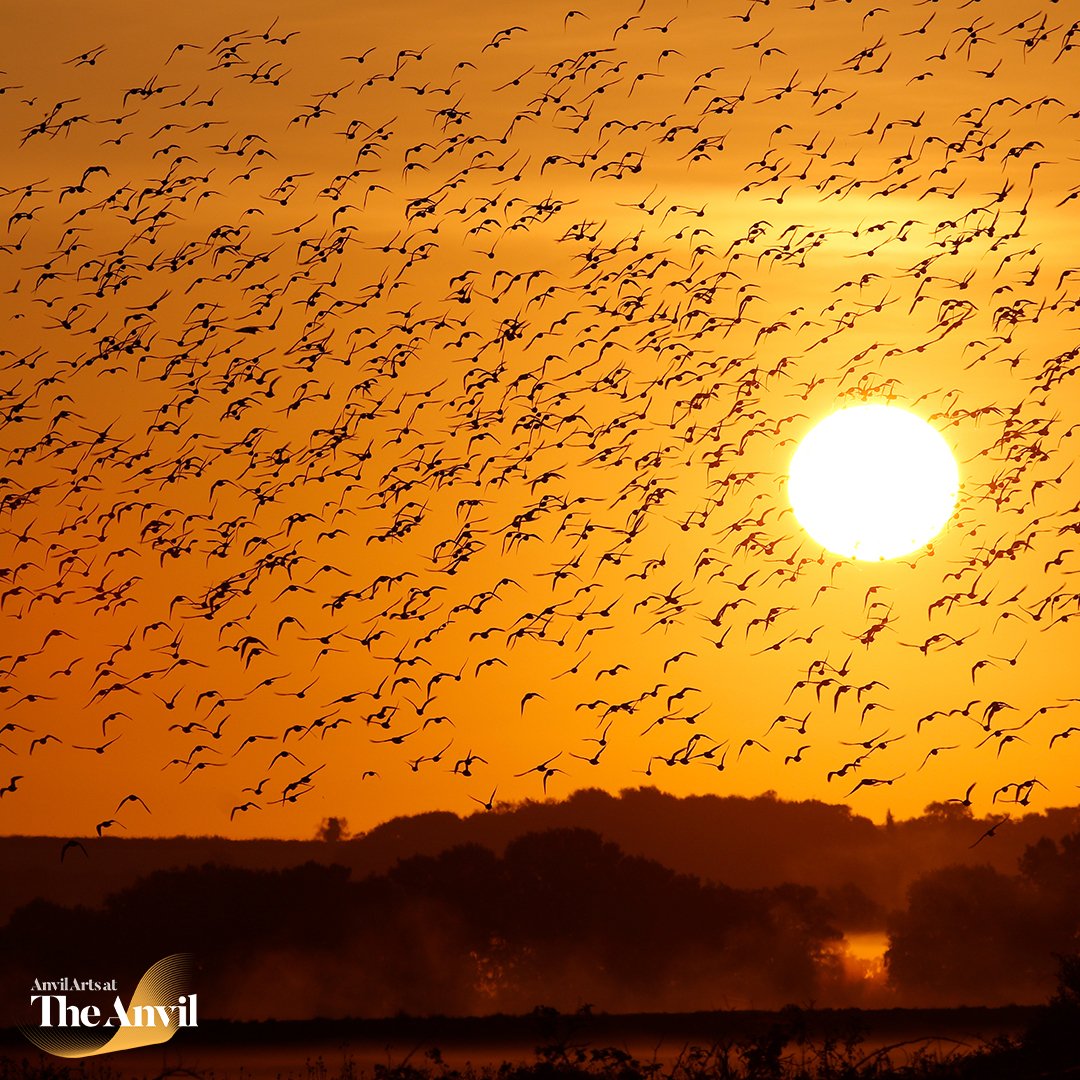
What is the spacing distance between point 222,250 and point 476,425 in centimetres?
555

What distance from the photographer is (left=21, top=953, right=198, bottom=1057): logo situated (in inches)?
1321

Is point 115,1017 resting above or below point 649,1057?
above

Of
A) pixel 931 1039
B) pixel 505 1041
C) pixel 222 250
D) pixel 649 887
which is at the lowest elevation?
pixel 931 1039

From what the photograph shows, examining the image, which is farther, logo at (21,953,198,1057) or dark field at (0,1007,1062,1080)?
logo at (21,953,198,1057)

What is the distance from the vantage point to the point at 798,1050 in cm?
2986

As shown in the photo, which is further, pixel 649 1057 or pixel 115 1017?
pixel 115 1017

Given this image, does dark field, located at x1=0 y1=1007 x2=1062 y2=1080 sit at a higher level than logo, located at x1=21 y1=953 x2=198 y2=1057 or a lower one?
lower

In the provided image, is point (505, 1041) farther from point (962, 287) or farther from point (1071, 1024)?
point (962, 287)

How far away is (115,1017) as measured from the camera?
1388 inches

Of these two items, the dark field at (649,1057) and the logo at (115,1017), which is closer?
the dark field at (649,1057)

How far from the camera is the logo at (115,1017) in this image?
3356 centimetres

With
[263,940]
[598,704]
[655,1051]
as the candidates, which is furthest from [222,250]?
[263,940]

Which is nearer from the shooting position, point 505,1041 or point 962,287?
point 962,287

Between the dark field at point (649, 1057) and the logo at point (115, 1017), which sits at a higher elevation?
the logo at point (115, 1017)
